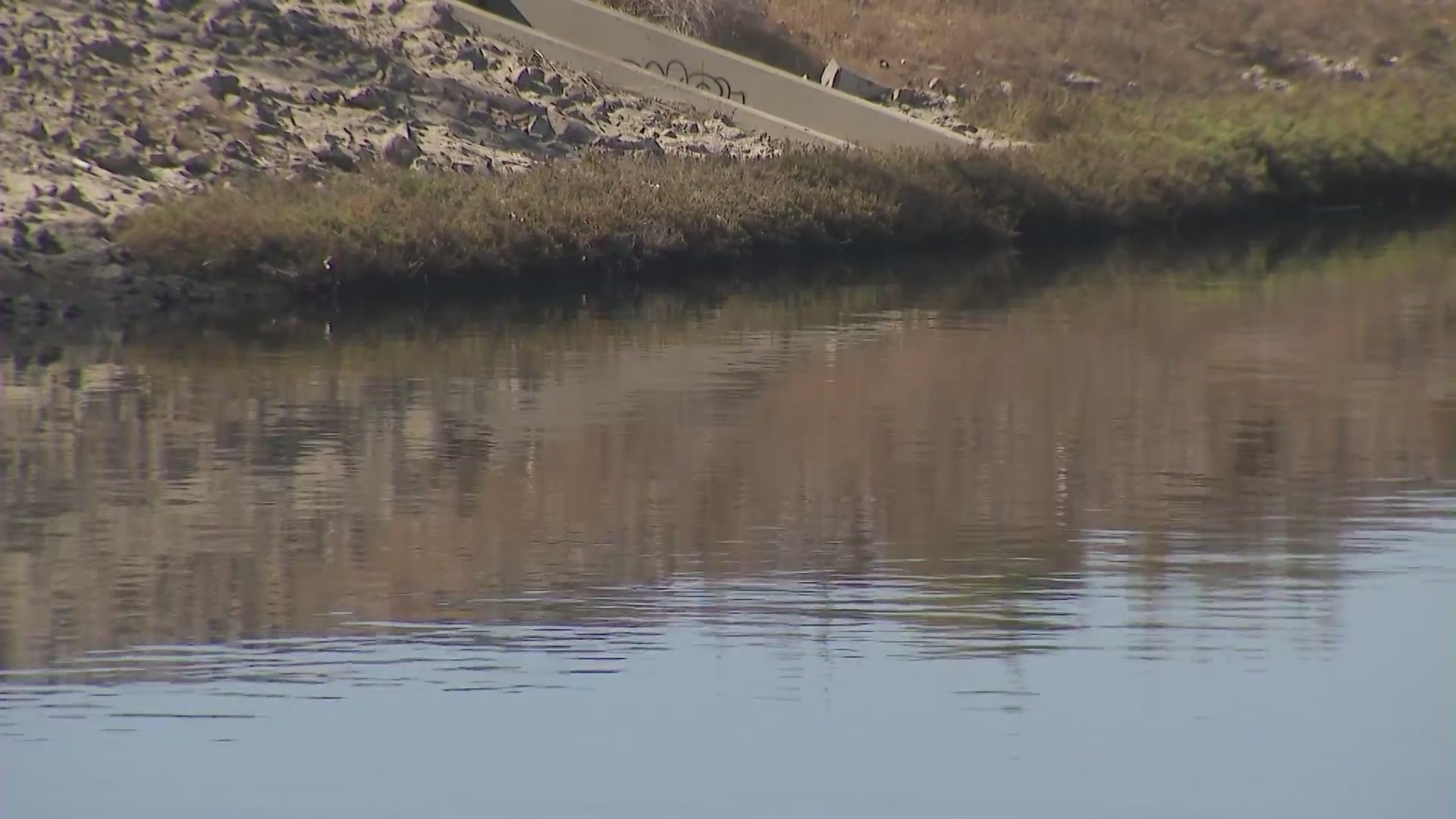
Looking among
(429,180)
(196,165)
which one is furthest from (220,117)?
(429,180)

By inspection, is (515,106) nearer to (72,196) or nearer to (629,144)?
(629,144)

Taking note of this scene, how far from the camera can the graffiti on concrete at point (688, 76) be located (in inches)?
1334

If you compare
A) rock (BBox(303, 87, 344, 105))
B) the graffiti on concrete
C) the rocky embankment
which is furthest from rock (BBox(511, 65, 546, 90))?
rock (BBox(303, 87, 344, 105))

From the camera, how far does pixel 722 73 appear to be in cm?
3422

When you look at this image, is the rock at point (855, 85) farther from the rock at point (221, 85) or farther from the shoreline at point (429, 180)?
the rock at point (221, 85)

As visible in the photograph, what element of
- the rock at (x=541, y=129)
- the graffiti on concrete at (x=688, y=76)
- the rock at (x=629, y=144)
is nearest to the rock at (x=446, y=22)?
the graffiti on concrete at (x=688, y=76)

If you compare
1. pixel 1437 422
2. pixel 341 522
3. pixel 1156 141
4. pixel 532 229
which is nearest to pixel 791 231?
pixel 532 229

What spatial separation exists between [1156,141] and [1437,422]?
18155 millimetres

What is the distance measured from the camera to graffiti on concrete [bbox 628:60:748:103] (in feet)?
111

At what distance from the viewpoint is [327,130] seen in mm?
28266

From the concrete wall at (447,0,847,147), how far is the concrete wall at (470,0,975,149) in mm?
374

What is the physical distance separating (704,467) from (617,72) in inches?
763

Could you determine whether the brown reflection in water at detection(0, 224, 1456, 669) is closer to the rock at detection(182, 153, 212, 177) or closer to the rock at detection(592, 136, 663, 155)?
the rock at detection(182, 153, 212, 177)

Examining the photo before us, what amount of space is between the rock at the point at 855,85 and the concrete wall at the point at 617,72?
258cm
